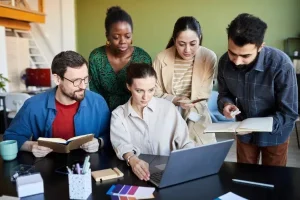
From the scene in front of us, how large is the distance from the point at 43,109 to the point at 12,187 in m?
0.57

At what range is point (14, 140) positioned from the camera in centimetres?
161

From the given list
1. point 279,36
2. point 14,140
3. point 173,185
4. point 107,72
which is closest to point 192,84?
point 107,72

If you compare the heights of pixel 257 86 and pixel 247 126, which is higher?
pixel 257 86

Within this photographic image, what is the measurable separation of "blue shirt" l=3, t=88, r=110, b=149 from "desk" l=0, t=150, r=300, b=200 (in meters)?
0.26

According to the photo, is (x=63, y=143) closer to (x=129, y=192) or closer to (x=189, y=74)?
(x=129, y=192)

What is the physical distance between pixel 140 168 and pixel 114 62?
936mm

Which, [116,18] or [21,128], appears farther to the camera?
[116,18]

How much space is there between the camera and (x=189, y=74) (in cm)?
193

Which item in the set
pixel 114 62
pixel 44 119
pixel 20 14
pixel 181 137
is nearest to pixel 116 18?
pixel 114 62

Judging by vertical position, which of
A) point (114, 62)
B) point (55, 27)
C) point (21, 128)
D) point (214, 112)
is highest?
point (55, 27)

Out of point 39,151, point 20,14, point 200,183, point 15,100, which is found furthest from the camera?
point 20,14

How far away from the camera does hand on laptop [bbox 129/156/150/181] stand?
1281 mm

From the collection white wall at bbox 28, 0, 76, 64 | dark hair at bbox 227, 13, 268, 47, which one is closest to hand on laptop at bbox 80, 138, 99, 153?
dark hair at bbox 227, 13, 268, 47

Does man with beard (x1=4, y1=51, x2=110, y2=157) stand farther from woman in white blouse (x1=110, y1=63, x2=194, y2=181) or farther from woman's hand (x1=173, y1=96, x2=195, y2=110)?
woman's hand (x1=173, y1=96, x2=195, y2=110)
